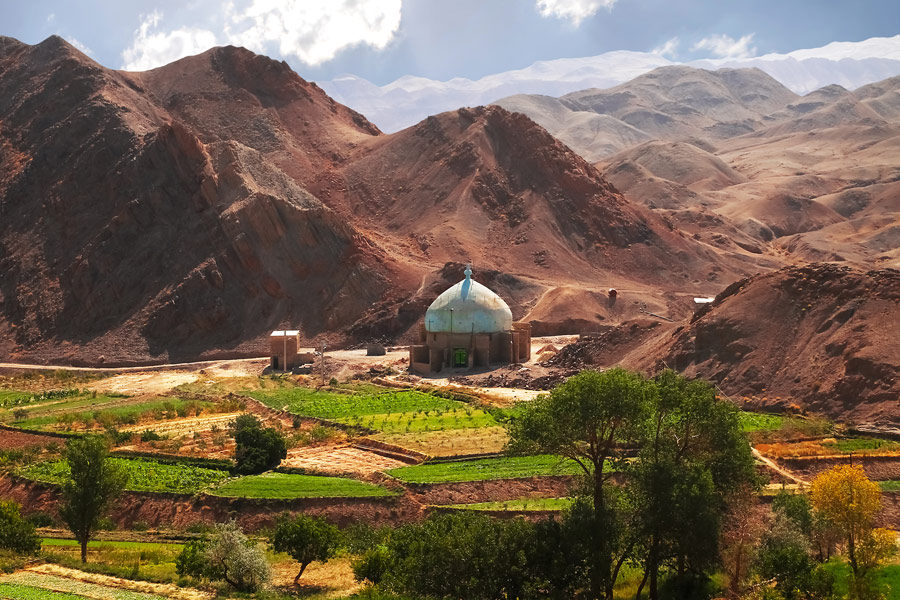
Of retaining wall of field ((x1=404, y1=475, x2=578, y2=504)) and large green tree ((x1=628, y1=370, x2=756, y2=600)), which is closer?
large green tree ((x1=628, y1=370, x2=756, y2=600))

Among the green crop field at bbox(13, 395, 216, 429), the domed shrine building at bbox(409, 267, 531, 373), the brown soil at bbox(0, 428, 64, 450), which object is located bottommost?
Answer: the brown soil at bbox(0, 428, 64, 450)

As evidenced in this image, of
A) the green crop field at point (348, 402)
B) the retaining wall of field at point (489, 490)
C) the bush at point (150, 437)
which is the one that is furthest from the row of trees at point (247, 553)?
the green crop field at point (348, 402)

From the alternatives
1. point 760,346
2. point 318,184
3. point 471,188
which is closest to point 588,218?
point 471,188

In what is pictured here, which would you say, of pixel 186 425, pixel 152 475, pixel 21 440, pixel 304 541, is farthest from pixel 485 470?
pixel 21 440

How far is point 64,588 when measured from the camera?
2100 cm

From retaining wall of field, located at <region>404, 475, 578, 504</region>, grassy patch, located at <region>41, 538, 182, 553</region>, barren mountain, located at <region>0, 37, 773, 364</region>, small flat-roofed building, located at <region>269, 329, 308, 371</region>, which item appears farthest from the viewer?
barren mountain, located at <region>0, 37, 773, 364</region>

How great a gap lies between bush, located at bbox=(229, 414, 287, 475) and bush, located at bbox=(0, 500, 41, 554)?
369 inches

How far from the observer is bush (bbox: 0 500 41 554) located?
80.4 ft

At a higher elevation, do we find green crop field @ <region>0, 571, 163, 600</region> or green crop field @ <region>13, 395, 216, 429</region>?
green crop field @ <region>13, 395, 216, 429</region>

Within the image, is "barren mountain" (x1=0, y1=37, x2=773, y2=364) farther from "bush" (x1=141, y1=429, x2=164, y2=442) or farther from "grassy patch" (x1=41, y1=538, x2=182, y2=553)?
"grassy patch" (x1=41, y1=538, x2=182, y2=553)

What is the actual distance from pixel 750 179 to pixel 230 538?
5828 inches

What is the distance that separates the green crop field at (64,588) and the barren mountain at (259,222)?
50.4 m

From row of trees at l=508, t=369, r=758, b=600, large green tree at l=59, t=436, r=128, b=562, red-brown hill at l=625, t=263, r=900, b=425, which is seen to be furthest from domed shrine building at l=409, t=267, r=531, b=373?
row of trees at l=508, t=369, r=758, b=600

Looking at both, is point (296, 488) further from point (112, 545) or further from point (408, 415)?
point (408, 415)
